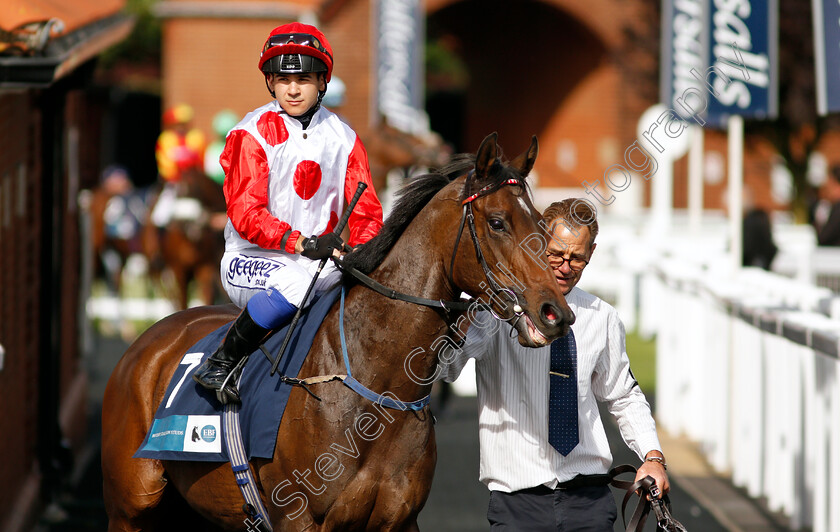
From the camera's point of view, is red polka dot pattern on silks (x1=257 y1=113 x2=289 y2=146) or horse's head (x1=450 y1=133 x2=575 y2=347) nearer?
horse's head (x1=450 y1=133 x2=575 y2=347)

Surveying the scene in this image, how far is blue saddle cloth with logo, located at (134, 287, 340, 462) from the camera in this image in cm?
376

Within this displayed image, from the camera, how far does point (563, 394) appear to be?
3.68 meters

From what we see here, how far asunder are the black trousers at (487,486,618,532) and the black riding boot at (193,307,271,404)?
0.97 m

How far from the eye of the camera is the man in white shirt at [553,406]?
11.9 ft

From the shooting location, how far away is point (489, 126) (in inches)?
1208

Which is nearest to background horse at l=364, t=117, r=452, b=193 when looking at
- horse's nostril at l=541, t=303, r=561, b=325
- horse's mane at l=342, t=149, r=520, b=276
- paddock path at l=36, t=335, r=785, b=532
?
paddock path at l=36, t=335, r=785, b=532

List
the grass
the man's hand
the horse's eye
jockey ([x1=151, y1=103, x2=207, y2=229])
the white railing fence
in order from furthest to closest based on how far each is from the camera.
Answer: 1. jockey ([x1=151, y1=103, x2=207, y2=229])
2. the grass
3. the white railing fence
4. the man's hand
5. the horse's eye

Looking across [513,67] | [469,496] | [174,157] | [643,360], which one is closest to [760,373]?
[469,496]

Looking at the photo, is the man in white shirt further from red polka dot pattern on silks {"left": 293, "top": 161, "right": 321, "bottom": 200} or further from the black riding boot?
red polka dot pattern on silks {"left": 293, "top": 161, "right": 321, "bottom": 200}

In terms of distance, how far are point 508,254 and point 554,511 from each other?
87 centimetres

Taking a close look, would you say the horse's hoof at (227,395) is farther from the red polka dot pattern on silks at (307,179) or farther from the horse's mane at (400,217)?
the red polka dot pattern on silks at (307,179)

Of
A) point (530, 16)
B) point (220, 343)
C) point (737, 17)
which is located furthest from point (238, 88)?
point (220, 343)

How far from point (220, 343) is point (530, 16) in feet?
82.5

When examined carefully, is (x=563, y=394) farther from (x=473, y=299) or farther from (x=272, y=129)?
(x=272, y=129)
